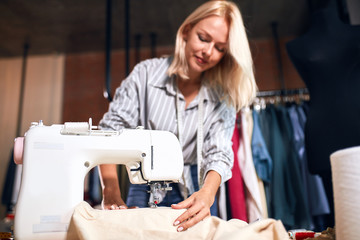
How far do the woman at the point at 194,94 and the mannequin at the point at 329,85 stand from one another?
1.04 feet

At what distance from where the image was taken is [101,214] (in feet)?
2.35

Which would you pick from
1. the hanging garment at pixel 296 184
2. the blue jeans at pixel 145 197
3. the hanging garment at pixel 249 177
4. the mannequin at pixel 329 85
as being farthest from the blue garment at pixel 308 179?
the blue jeans at pixel 145 197

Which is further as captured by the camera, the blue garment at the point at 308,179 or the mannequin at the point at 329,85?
the blue garment at the point at 308,179

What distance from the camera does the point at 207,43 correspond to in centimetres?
127

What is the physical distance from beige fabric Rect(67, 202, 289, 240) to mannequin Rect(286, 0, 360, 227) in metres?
0.78

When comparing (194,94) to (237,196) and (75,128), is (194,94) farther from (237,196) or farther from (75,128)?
(237,196)

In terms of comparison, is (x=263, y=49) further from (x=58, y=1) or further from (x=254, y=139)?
(x=58, y=1)

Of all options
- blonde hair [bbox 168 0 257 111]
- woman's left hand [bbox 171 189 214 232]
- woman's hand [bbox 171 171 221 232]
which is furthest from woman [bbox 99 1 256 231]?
woman's left hand [bbox 171 189 214 232]

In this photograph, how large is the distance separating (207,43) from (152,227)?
81 cm

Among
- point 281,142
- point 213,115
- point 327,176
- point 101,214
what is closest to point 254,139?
point 281,142

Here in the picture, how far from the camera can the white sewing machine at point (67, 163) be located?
28.7 inches

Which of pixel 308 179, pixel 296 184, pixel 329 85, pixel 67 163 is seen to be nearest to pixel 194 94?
pixel 329 85

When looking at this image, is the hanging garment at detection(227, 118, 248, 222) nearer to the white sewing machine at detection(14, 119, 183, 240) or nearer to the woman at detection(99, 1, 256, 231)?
the woman at detection(99, 1, 256, 231)

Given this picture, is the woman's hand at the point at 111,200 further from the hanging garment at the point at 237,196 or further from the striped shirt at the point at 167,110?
the hanging garment at the point at 237,196
